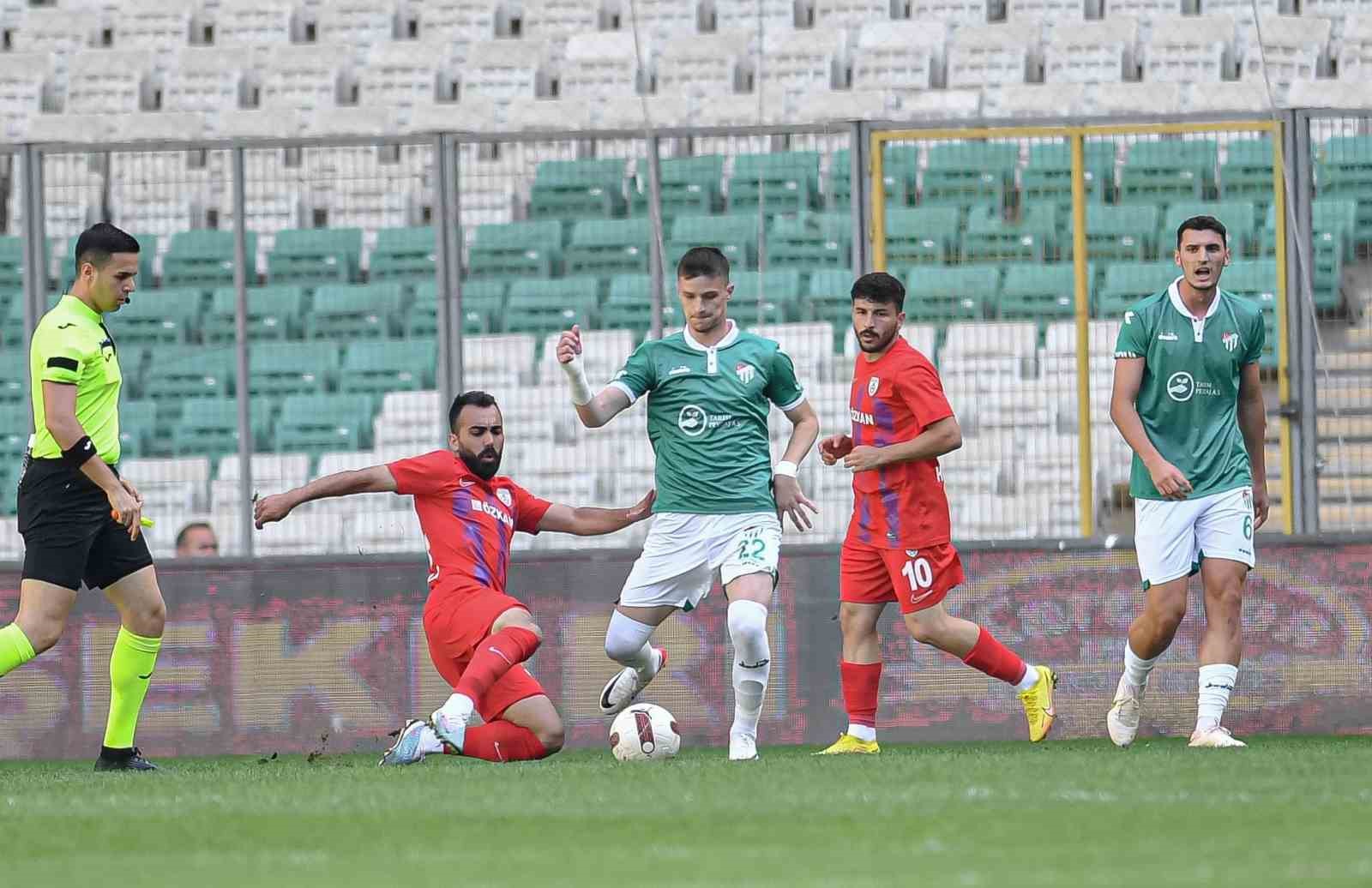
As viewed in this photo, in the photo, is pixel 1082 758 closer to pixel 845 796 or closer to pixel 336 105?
pixel 845 796

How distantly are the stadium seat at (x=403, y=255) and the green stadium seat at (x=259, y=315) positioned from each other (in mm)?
496

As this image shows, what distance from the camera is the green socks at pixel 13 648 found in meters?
7.56


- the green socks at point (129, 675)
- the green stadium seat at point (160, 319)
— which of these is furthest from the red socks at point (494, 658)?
the green stadium seat at point (160, 319)

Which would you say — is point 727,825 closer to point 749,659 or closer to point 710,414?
point 749,659

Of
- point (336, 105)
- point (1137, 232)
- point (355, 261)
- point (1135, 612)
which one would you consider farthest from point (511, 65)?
point (1135, 612)

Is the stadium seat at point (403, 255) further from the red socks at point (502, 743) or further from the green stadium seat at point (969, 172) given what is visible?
the red socks at point (502, 743)

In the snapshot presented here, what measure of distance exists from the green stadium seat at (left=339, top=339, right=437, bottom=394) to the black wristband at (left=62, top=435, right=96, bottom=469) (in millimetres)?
3419

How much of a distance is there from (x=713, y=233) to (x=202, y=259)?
2.88 meters

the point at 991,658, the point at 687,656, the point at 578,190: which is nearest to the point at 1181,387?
the point at 991,658

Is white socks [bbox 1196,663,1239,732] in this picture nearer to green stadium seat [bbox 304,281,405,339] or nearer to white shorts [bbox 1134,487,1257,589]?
white shorts [bbox 1134,487,1257,589]

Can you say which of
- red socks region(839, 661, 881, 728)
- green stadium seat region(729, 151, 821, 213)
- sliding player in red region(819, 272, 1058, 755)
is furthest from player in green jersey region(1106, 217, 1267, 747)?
green stadium seat region(729, 151, 821, 213)

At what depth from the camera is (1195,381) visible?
8258 mm

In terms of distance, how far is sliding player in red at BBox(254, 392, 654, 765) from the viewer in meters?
8.05

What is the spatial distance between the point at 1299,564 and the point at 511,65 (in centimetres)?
1174
